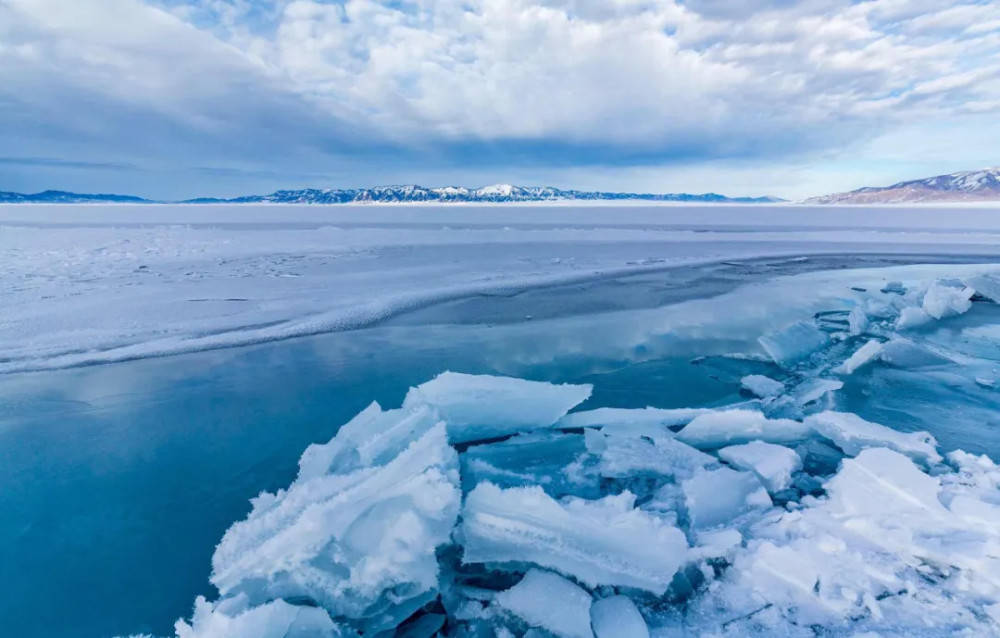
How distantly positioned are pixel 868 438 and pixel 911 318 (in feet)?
13.7

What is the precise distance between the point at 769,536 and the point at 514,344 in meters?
3.46

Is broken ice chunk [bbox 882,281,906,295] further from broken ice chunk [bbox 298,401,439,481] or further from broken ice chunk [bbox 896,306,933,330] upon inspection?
broken ice chunk [bbox 298,401,439,481]

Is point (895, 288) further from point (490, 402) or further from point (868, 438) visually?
point (490, 402)

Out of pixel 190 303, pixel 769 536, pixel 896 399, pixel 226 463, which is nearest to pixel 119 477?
pixel 226 463

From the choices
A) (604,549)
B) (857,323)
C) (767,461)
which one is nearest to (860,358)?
(857,323)

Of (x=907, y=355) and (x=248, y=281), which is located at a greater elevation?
(x=248, y=281)

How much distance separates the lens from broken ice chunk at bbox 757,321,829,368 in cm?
488

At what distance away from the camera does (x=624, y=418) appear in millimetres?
3350

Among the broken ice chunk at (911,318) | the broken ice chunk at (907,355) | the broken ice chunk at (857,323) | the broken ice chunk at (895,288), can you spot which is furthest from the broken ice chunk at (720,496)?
the broken ice chunk at (895,288)

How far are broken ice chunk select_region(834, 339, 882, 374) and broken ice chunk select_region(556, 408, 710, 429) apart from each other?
6.44 ft

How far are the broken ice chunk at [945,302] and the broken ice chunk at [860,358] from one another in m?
2.52

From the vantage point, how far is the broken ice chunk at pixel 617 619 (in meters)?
1.79

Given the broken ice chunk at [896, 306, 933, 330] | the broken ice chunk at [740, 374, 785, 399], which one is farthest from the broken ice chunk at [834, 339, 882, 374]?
the broken ice chunk at [896, 306, 933, 330]

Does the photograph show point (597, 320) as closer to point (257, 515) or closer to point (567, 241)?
point (257, 515)
